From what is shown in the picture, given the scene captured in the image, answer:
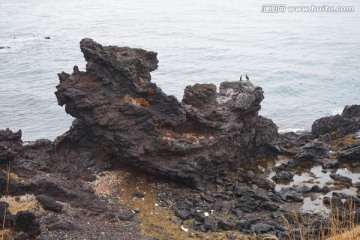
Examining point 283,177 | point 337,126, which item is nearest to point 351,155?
point 283,177

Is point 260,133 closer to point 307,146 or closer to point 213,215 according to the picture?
point 307,146

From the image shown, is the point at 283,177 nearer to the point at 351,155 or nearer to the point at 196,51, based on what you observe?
the point at 351,155

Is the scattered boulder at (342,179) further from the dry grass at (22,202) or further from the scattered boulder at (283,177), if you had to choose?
the dry grass at (22,202)

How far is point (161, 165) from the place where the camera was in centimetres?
2797

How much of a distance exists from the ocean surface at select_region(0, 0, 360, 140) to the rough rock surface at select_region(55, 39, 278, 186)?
730 inches

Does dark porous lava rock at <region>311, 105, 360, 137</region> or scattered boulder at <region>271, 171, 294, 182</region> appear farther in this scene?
dark porous lava rock at <region>311, 105, 360, 137</region>

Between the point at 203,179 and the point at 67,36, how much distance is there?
82.0 metres

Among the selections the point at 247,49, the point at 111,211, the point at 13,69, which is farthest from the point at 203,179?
the point at 247,49

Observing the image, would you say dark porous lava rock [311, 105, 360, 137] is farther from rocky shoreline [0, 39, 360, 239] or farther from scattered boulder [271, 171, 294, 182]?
scattered boulder [271, 171, 294, 182]

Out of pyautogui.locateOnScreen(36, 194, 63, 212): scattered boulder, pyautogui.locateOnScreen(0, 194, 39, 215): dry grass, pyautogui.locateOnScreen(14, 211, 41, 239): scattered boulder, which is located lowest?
pyautogui.locateOnScreen(36, 194, 63, 212): scattered boulder

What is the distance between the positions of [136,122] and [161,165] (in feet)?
10.1

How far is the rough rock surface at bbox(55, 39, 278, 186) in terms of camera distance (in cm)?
2795

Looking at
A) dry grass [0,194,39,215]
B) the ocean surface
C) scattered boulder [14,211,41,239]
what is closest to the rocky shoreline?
dry grass [0,194,39,215]

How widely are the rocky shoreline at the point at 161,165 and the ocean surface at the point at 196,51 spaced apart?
1694 cm
